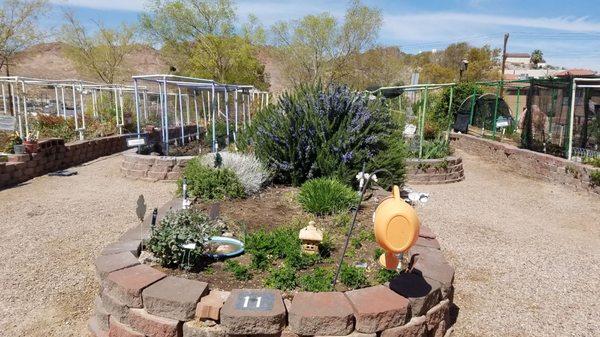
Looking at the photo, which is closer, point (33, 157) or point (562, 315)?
point (562, 315)

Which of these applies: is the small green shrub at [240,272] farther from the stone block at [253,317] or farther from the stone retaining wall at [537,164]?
the stone retaining wall at [537,164]

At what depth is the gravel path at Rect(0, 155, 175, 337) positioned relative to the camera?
11.3 feet

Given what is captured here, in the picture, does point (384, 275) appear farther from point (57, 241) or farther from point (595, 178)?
point (595, 178)

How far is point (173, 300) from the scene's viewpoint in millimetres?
2635

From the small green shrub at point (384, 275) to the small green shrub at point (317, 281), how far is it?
1.21 ft

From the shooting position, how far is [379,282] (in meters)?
3.27

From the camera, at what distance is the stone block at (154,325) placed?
2.64 meters

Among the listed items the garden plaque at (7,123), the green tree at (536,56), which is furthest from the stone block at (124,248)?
the green tree at (536,56)

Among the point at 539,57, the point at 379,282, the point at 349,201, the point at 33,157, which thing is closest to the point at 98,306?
the point at 379,282

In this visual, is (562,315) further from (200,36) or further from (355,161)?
(200,36)

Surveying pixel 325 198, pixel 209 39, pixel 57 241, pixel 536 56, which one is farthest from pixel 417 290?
pixel 536 56

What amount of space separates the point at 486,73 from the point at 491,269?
142 ft

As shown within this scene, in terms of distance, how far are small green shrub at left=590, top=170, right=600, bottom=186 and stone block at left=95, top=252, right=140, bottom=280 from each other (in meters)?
→ 8.26

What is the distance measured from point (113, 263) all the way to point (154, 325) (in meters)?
0.70
